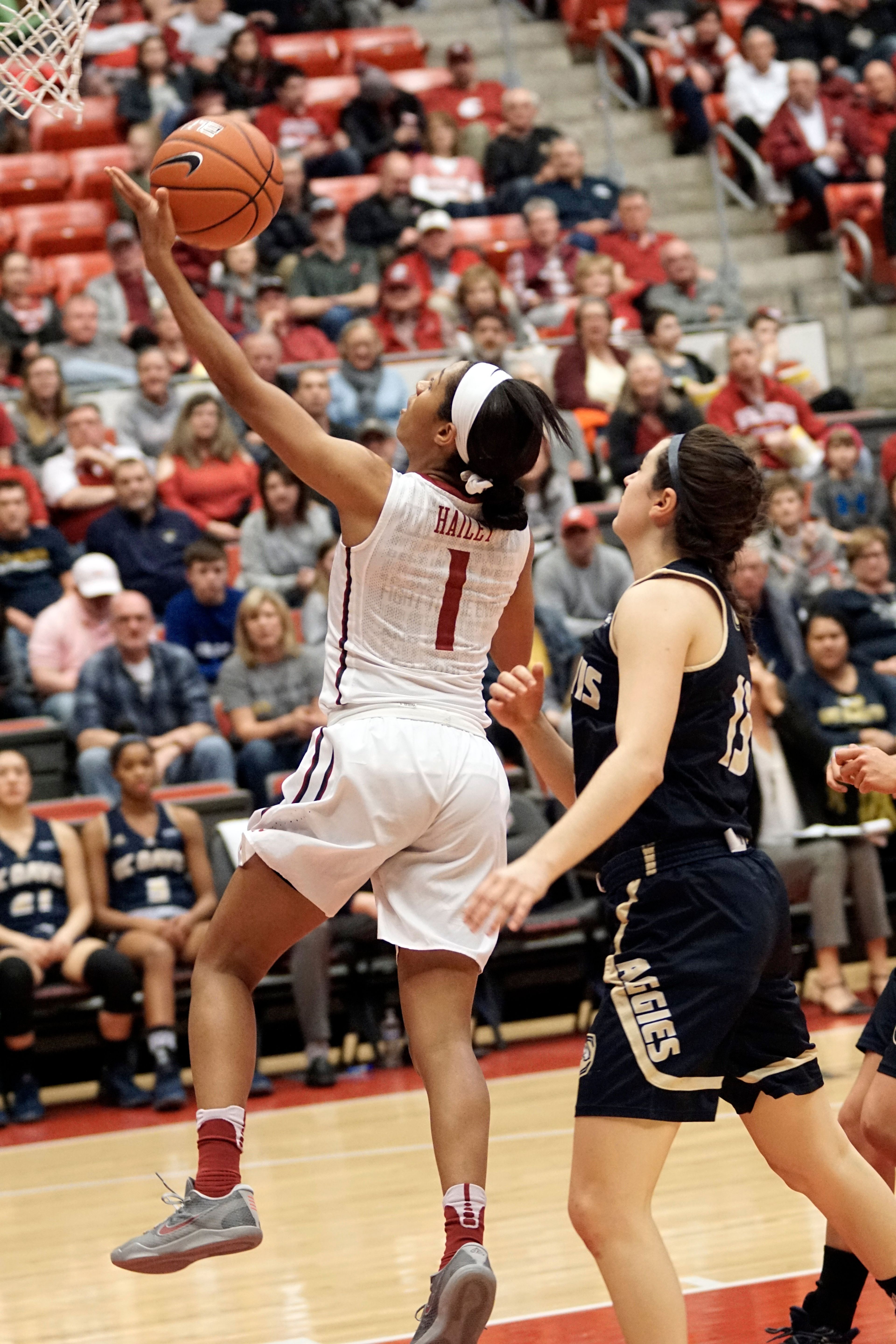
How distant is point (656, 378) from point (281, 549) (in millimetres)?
2551

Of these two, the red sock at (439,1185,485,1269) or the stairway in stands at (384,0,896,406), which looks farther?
the stairway in stands at (384,0,896,406)

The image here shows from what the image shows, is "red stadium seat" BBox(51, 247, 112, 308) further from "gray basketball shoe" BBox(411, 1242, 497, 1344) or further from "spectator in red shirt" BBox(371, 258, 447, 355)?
"gray basketball shoe" BBox(411, 1242, 497, 1344)

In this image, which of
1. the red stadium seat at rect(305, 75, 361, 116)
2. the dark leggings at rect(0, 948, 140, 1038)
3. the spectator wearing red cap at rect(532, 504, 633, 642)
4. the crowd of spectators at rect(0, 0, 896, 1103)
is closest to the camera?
the dark leggings at rect(0, 948, 140, 1038)

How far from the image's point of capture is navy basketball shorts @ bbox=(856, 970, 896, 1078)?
3910mm

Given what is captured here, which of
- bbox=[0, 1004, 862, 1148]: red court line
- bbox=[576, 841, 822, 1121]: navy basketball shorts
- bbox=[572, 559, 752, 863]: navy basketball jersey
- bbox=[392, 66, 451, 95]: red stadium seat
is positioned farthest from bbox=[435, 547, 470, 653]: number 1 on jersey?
bbox=[392, 66, 451, 95]: red stadium seat

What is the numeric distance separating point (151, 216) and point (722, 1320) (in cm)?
274

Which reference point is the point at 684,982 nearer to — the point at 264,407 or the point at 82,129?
the point at 264,407

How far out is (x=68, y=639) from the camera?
9086 millimetres

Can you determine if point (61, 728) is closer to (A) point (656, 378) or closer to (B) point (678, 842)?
(A) point (656, 378)

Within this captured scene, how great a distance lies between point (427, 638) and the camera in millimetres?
3900

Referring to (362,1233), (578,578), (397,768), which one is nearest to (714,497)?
(397,768)

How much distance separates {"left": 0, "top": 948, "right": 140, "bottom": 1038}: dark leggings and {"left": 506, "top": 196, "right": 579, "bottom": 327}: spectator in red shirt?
6.38 metres

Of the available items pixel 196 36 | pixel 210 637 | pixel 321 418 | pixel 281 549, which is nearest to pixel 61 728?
pixel 210 637

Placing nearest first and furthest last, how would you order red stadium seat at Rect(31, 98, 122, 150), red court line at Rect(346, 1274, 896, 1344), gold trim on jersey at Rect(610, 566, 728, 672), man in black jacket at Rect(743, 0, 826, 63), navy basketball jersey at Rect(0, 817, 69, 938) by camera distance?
gold trim on jersey at Rect(610, 566, 728, 672) < red court line at Rect(346, 1274, 896, 1344) < navy basketball jersey at Rect(0, 817, 69, 938) < red stadium seat at Rect(31, 98, 122, 150) < man in black jacket at Rect(743, 0, 826, 63)
